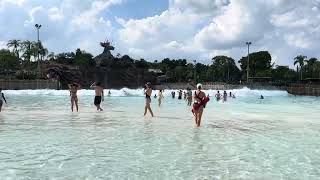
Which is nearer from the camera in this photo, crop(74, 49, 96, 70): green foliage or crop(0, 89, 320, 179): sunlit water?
crop(0, 89, 320, 179): sunlit water

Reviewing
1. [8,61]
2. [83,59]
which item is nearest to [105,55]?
[83,59]

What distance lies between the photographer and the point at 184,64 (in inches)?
Answer: 6752

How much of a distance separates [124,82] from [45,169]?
365 ft

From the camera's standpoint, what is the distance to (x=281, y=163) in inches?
381

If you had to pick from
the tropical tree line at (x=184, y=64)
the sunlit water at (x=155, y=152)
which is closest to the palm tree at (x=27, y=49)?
the tropical tree line at (x=184, y=64)

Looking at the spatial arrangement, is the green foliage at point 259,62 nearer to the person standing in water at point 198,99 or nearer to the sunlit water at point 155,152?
the person standing in water at point 198,99

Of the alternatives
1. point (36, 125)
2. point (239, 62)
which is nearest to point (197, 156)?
point (36, 125)

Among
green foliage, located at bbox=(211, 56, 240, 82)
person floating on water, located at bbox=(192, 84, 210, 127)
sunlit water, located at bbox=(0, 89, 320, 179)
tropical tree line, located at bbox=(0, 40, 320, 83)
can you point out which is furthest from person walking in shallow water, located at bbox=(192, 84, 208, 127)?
green foliage, located at bbox=(211, 56, 240, 82)

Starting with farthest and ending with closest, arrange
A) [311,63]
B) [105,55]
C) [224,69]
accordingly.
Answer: [224,69] → [311,63] → [105,55]

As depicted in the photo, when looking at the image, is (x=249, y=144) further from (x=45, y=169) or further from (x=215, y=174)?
(x=45, y=169)

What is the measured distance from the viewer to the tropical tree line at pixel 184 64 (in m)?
124

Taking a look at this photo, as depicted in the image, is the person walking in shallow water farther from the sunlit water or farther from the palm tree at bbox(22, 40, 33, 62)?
the palm tree at bbox(22, 40, 33, 62)

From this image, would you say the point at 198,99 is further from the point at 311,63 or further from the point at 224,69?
the point at 311,63

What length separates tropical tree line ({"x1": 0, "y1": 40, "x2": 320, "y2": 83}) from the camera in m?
124
